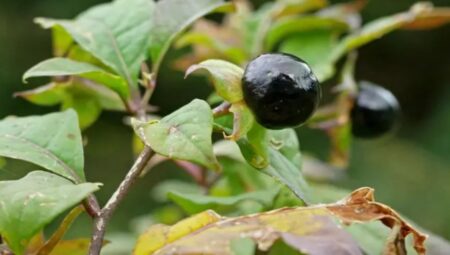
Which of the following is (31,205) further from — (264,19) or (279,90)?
(264,19)

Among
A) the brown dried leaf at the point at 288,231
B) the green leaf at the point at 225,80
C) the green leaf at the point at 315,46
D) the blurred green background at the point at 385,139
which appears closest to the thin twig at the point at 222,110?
the green leaf at the point at 225,80

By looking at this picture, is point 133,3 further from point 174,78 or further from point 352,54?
point 174,78

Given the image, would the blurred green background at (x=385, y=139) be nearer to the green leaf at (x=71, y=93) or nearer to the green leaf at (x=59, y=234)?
the green leaf at (x=71, y=93)

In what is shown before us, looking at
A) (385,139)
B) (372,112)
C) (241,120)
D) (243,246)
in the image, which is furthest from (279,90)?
(385,139)

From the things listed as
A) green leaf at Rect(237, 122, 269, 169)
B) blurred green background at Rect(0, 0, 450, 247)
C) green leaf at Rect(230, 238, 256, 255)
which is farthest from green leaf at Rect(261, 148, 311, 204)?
blurred green background at Rect(0, 0, 450, 247)

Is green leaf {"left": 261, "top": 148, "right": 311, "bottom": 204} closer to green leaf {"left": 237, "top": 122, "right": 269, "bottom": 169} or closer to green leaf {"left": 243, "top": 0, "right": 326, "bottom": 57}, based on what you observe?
green leaf {"left": 237, "top": 122, "right": 269, "bottom": 169}

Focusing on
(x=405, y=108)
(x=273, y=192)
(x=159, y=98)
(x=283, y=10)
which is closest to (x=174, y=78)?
(x=159, y=98)
